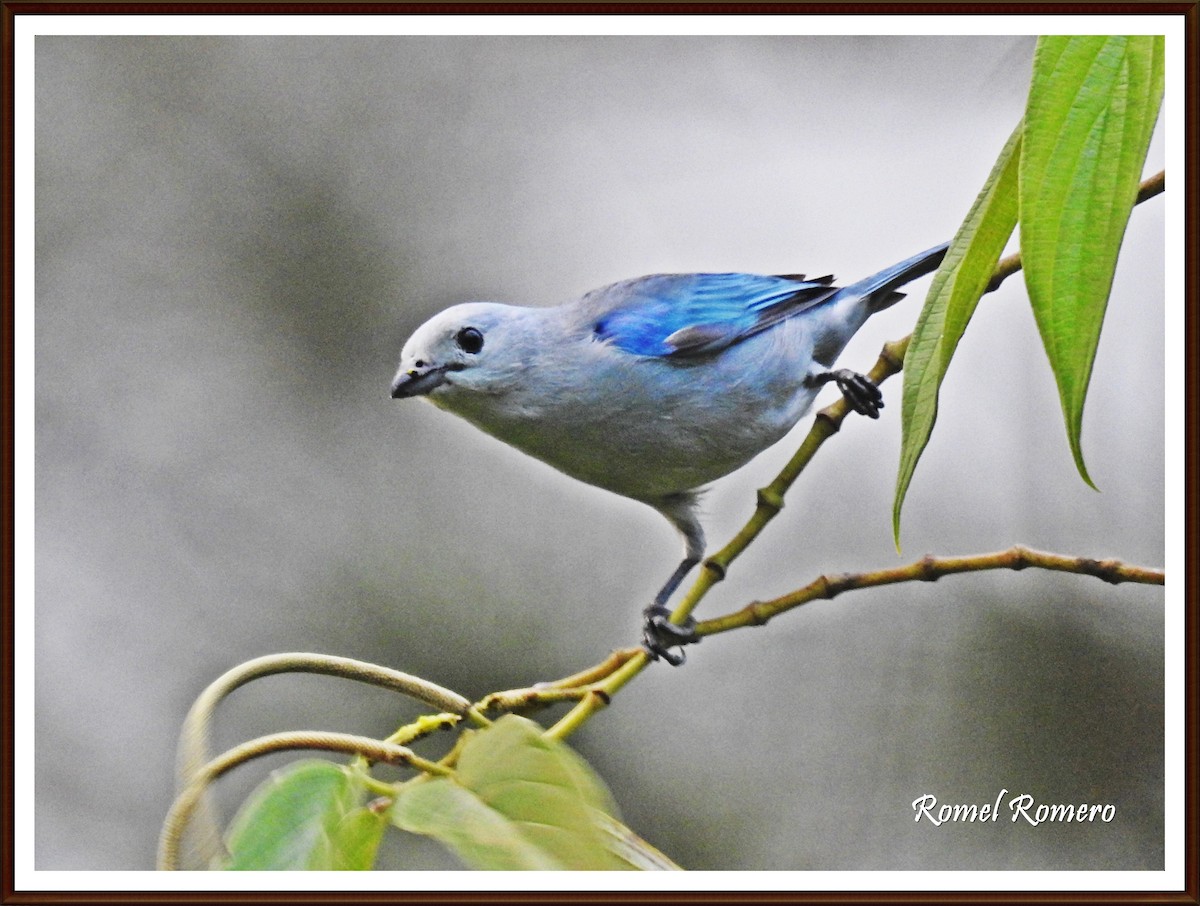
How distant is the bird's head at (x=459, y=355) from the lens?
5.88ft

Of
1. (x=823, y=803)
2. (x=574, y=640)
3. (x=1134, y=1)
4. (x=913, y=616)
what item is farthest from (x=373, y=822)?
(x=1134, y=1)

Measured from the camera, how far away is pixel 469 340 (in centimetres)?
183

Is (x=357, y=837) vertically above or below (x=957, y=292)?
below

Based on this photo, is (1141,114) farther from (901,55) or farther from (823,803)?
(823,803)

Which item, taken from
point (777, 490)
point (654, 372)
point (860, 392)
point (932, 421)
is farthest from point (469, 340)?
point (932, 421)

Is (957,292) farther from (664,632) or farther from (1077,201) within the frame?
(664,632)

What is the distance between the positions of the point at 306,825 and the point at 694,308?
1.19m

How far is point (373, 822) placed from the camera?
118cm

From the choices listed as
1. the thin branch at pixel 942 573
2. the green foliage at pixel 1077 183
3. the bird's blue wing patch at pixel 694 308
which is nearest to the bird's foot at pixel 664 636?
the thin branch at pixel 942 573

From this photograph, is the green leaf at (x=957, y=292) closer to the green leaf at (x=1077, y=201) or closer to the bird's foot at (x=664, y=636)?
the green leaf at (x=1077, y=201)

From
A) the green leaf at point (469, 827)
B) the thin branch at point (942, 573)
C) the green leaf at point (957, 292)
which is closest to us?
the green leaf at point (469, 827)

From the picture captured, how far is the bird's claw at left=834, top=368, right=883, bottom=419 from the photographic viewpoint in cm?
189

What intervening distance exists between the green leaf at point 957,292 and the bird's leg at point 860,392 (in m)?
0.59
